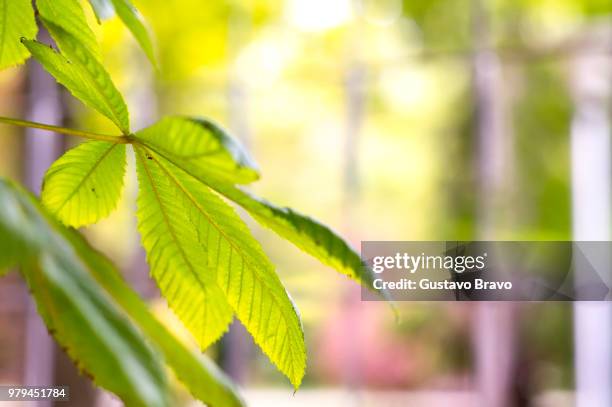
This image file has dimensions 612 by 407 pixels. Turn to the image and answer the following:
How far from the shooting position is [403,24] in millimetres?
2500

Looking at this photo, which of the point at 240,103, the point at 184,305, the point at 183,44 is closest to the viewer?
the point at 184,305

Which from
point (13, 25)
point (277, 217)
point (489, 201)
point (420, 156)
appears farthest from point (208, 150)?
point (420, 156)

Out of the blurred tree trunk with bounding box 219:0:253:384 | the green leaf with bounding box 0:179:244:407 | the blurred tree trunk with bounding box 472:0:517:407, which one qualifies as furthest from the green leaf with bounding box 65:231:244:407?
the blurred tree trunk with bounding box 219:0:253:384

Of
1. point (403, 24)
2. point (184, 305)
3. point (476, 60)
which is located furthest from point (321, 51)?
point (184, 305)

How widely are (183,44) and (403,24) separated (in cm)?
66

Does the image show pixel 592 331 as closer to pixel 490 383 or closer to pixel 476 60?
pixel 490 383

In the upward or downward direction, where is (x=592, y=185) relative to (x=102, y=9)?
upward

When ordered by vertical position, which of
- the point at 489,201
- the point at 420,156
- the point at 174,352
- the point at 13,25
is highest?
the point at 420,156

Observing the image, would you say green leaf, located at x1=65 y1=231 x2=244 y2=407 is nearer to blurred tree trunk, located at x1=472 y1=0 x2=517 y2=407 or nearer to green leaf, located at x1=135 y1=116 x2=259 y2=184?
green leaf, located at x1=135 y1=116 x2=259 y2=184

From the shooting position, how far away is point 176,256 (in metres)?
0.31

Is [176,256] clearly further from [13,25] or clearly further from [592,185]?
[592,185]

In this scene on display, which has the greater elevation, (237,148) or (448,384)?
(237,148)

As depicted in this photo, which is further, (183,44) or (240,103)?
(240,103)

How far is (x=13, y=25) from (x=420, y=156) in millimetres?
2299
